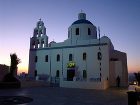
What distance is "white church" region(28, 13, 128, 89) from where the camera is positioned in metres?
32.3

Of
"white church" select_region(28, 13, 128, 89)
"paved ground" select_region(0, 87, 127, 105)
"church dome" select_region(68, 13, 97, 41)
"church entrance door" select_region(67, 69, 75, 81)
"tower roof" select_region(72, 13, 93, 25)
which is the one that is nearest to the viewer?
"paved ground" select_region(0, 87, 127, 105)

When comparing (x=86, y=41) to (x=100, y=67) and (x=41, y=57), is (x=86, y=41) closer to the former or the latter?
(x=100, y=67)

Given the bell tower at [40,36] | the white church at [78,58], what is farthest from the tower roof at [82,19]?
the bell tower at [40,36]

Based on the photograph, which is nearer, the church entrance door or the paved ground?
the paved ground

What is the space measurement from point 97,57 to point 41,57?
12.9 m

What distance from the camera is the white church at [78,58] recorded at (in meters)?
32.3

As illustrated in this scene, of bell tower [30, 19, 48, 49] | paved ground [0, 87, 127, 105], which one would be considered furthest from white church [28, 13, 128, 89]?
paved ground [0, 87, 127, 105]

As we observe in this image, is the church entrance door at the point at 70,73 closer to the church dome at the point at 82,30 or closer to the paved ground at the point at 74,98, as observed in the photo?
the church dome at the point at 82,30

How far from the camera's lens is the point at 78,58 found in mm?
36156

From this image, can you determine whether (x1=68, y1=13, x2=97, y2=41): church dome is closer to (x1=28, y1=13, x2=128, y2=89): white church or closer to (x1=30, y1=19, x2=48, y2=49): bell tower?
(x1=28, y1=13, x2=128, y2=89): white church

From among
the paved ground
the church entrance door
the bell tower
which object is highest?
the bell tower

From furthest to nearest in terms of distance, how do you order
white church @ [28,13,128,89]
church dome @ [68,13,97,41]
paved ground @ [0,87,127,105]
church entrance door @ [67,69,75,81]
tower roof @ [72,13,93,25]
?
tower roof @ [72,13,93,25] → church dome @ [68,13,97,41] → church entrance door @ [67,69,75,81] → white church @ [28,13,128,89] → paved ground @ [0,87,127,105]

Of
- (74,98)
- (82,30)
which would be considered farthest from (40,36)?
(74,98)

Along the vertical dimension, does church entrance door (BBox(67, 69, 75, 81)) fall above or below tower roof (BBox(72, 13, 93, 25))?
below
